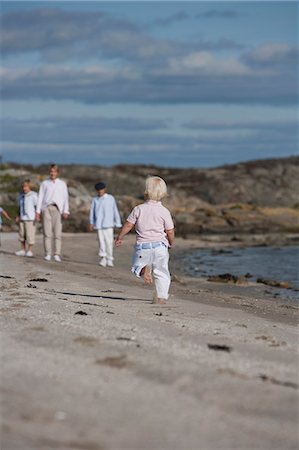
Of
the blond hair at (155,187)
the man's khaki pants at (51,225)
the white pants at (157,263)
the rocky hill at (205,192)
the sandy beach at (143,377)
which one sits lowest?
the sandy beach at (143,377)

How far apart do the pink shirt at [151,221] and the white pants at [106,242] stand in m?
8.62

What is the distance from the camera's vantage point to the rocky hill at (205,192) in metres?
45.7

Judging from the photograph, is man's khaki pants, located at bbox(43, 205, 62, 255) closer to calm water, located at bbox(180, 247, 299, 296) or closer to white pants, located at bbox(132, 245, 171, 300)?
calm water, located at bbox(180, 247, 299, 296)

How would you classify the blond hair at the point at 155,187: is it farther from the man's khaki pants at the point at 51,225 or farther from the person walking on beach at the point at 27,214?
the person walking on beach at the point at 27,214

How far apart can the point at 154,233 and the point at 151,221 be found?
0.58 feet

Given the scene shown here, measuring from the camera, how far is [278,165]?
76.5 m

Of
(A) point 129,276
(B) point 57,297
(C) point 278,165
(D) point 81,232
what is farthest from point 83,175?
(B) point 57,297

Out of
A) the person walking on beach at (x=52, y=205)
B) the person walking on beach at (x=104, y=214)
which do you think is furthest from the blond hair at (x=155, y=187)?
the person walking on beach at (x=52, y=205)

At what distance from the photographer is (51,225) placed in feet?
68.8

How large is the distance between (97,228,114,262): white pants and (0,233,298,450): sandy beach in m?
8.83

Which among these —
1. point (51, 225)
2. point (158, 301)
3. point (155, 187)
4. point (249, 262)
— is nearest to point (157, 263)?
point (158, 301)

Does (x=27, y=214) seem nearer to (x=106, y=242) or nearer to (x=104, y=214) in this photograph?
(x=106, y=242)

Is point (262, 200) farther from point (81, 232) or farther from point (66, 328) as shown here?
point (66, 328)

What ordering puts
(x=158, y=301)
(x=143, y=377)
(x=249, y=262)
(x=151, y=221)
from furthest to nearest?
(x=249, y=262) → (x=158, y=301) → (x=151, y=221) → (x=143, y=377)
